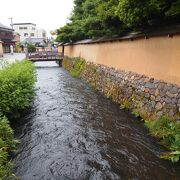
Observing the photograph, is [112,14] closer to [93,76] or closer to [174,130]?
[93,76]

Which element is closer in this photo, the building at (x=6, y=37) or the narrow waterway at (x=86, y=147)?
the narrow waterway at (x=86, y=147)

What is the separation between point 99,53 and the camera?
1878cm

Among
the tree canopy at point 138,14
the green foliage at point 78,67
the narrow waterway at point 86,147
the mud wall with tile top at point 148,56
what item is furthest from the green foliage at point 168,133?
the green foliage at point 78,67

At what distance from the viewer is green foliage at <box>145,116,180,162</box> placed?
280 inches

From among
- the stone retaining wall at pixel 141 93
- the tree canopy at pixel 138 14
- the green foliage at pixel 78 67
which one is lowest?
the green foliage at pixel 78 67

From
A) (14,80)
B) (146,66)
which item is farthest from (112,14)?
(14,80)

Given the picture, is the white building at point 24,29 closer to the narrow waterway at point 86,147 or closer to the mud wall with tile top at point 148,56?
the mud wall with tile top at point 148,56

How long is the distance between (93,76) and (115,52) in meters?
4.27

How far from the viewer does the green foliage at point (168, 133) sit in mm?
7124

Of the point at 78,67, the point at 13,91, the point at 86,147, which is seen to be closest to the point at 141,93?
the point at 86,147

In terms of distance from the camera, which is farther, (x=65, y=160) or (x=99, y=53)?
(x=99, y=53)

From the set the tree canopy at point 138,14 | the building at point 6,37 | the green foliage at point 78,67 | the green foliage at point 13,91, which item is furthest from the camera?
the building at point 6,37

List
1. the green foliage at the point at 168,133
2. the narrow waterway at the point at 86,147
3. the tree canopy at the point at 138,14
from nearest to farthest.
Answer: the narrow waterway at the point at 86,147
the green foliage at the point at 168,133
the tree canopy at the point at 138,14

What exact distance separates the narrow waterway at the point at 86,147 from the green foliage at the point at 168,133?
235 mm
